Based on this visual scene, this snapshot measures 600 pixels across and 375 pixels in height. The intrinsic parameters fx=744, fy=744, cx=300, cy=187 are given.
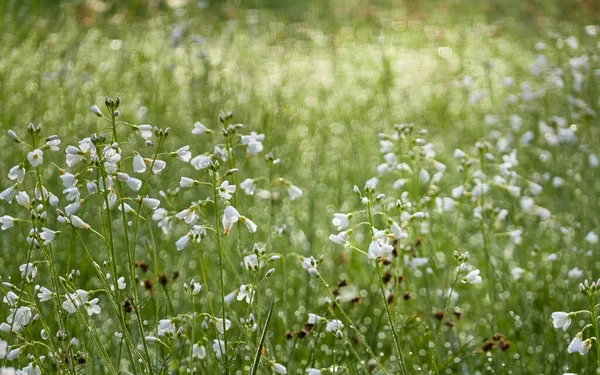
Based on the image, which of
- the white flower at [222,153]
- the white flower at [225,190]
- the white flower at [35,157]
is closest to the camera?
the white flower at [35,157]

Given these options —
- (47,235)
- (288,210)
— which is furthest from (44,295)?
(288,210)

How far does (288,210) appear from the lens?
14.7 feet

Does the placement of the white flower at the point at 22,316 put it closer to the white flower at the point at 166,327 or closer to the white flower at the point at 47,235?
the white flower at the point at 47,235

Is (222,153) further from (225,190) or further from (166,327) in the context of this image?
(166,327)

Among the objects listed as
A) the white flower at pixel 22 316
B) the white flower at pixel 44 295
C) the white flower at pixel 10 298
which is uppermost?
the white flower at pixel 10 298

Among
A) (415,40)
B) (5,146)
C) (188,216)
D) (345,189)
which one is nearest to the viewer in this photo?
(188,216)

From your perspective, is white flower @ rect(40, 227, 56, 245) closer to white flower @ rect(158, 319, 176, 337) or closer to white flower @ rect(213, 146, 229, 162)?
white flower @ rect(158, 319, 176, 337)

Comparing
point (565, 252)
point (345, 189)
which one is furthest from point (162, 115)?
point (565, 252)

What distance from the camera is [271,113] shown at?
4.58m

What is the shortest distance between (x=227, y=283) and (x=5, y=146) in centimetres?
187

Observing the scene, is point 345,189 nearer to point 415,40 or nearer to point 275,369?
point 275,369

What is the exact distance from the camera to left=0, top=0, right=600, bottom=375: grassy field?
77.2 inches

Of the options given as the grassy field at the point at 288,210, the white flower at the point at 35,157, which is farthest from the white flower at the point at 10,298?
the white flower at the point at 35,157

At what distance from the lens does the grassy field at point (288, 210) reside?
1.96 meters
